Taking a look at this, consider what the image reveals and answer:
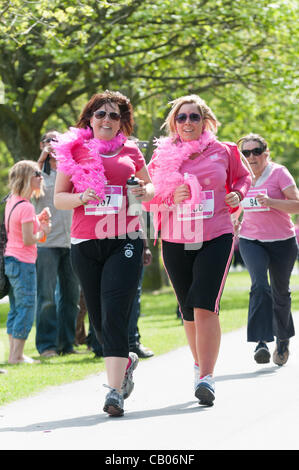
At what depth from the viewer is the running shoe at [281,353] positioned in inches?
335

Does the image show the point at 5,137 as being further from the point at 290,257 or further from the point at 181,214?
the point at 181,214

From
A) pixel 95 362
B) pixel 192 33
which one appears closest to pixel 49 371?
pixel 95 362

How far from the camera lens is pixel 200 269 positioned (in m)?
6.57

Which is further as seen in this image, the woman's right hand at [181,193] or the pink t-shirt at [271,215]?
the pink t-shirt at [271,215]

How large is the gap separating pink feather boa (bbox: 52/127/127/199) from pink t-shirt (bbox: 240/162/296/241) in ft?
8.02

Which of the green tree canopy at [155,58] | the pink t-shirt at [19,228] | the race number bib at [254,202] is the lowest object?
the pink t-shirt at [19,228]

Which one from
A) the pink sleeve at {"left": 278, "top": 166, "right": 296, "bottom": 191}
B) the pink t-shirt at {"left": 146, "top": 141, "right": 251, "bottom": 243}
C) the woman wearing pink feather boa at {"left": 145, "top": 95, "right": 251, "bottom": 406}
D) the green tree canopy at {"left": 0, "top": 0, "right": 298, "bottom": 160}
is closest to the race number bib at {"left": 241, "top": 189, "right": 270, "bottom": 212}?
the pink sleeve at {"left": 278, "top": 166, "right": 296, "bottom": 191}

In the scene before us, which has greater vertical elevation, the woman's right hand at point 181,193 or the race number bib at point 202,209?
the woman's right hand at point 181,193

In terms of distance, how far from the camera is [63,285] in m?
10.1

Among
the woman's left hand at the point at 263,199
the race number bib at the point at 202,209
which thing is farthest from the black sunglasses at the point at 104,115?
the woman's left hand at the point at 263,199

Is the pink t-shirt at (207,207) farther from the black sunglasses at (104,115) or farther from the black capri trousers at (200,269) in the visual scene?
the black sunglasses at (104,115)

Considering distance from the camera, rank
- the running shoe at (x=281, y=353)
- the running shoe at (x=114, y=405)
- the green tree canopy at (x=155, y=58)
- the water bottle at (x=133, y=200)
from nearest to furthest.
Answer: the running shoe at (x=114, y=405) < the water bottle at (x=133, y=200) < the running shoe at (x=281, y=353) < the green tree canopy at (x=155, y=58)

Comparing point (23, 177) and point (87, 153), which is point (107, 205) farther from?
point (23, 177)

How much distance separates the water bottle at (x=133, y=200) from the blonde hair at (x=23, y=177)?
310 centimetres
